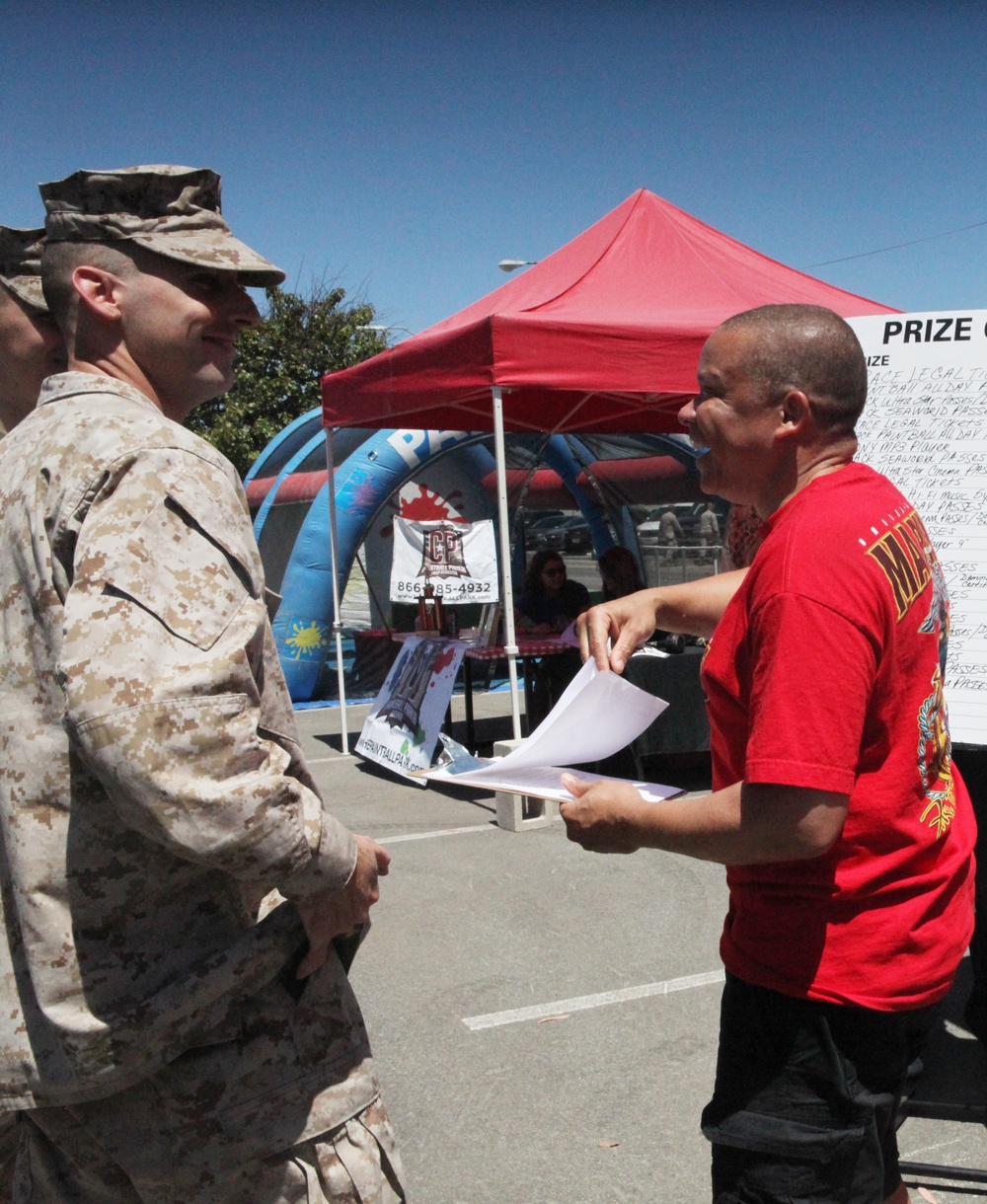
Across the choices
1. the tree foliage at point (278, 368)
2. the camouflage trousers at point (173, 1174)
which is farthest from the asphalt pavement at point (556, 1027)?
the tree foliage at point (278, 368)

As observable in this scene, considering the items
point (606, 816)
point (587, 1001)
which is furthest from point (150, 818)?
point (587, 1001)

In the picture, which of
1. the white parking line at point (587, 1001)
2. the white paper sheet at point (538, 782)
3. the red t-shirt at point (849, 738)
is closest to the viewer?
the red t-shirt at point (849, 738)

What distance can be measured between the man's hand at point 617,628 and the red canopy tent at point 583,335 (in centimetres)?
407

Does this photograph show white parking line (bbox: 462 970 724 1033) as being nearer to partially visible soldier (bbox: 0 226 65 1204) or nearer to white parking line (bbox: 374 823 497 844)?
white parking line (bbox: 374 823 497 844)

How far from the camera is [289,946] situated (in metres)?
1.62

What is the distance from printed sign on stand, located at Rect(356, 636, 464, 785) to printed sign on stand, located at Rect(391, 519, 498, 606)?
3.23 feet

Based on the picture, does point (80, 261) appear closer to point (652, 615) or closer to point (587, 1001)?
point (652, 615)

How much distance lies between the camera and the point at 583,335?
657 centimetres

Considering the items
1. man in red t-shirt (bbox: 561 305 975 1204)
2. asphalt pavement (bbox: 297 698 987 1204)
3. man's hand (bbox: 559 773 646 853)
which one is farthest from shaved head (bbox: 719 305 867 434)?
asphalt pavement (bbox: 297 698 987 1204)

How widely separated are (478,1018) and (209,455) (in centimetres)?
287

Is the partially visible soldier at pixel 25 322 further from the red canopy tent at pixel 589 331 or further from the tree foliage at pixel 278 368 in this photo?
the tree foliage at pixel 278 368

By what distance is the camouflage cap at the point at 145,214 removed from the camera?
65.9 inches

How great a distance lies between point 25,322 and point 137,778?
165 cm

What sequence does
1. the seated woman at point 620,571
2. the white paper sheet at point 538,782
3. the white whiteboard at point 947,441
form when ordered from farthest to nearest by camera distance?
1. the seated woman at point 620,571
2. the white whiteboard at point 947,441
3. the white paper sheet at point 538,782
